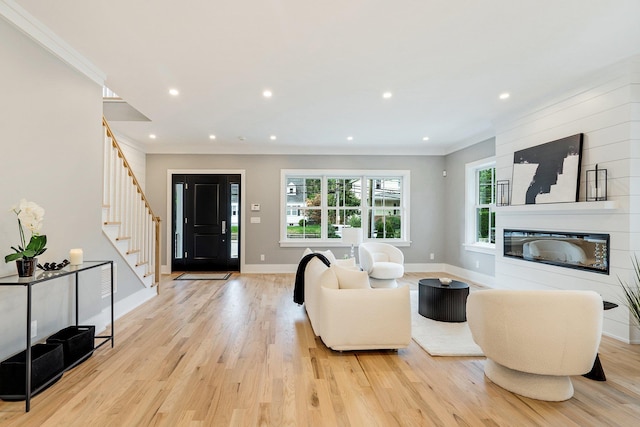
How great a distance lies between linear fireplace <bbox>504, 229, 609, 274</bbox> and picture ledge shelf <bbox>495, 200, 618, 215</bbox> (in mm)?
264

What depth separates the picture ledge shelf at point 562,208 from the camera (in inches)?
127

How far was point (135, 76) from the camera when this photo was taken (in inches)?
137

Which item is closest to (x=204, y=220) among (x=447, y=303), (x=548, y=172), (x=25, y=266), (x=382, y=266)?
(x=382, y=266)

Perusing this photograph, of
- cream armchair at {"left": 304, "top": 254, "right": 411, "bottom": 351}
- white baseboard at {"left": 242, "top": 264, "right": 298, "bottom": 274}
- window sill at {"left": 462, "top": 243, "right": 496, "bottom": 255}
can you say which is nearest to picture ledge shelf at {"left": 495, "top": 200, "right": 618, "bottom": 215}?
window sill at {"left": 462, "top": 243, "right": 496, "bottom": 255}

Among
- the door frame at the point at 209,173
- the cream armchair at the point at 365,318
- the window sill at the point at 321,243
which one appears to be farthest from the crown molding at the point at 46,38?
the window sill at the point at 321,243

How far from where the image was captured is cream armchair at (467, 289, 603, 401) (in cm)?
206

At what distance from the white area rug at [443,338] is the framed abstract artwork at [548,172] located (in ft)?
6.27

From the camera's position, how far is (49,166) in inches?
108

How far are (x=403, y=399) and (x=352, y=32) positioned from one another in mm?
2818

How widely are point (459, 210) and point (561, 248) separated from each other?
277 centimetres

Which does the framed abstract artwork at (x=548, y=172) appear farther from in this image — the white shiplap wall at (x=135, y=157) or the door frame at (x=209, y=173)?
the white shiplap wall at (x=135, y=157)

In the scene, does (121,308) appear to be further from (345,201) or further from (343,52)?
(345,201)

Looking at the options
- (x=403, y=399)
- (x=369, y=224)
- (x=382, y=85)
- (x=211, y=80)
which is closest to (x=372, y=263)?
(x=369, y=224)

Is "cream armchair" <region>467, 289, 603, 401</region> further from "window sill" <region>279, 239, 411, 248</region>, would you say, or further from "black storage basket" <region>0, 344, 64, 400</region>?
"window sill" <region>279, 239, 411, 248</region>
